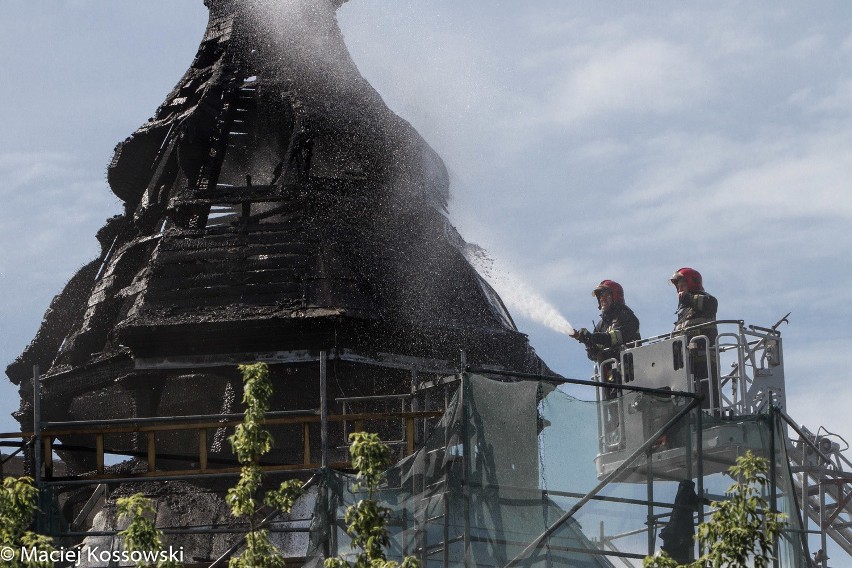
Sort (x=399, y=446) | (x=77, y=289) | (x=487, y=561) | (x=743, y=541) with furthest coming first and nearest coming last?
(x=77, y=289), (x=399, y=446), (x=487, y=561), (x=743, y=541)

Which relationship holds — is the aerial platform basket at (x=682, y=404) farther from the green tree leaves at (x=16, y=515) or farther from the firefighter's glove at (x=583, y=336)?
the green tree leaves at (x=16, y=515)

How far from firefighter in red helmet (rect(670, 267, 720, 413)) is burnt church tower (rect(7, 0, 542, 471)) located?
5.16m

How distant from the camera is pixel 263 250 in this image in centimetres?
2681

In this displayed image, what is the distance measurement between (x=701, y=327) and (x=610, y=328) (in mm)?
2311

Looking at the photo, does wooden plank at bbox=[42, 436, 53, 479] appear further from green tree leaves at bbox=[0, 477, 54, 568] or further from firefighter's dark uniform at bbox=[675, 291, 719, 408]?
firefighter's dark uniform at bbox=[675, 291, 719, 408]

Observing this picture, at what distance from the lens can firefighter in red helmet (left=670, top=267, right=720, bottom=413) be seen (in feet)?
70.0

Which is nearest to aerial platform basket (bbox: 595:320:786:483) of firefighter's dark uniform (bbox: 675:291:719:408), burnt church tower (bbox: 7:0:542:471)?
firefighter's dark uniform (bbox: 675:291:719:408)

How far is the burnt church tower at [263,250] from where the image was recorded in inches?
1019

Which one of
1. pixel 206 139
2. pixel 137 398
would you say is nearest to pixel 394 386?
pixel 137 398

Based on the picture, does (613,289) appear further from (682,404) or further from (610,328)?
(682,404)

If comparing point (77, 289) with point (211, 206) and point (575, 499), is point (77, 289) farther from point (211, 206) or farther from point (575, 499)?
point (575, 499)

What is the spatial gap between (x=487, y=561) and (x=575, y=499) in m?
1.14

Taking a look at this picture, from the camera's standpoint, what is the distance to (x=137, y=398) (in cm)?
2636

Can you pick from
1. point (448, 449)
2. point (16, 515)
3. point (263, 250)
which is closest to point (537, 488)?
point (448, 449)
